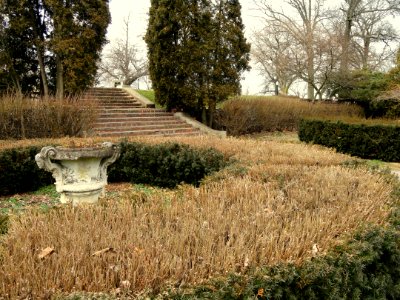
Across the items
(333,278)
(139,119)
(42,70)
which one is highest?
(42,70)

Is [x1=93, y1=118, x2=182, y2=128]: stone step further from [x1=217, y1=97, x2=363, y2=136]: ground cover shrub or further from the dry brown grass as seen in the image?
the dry brown grass

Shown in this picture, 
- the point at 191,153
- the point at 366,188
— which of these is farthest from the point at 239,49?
the point at 366,188

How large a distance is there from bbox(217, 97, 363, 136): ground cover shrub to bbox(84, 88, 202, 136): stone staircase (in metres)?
2.38

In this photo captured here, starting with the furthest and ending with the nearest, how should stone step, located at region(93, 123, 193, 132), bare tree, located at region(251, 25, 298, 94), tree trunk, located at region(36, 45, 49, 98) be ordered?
1. bare tree, located at region(251, 25, 298, 94)
2. tree trunk, located at region(36, 45, 49, 98)
3. stone step, located at region(93, 123, 193, 132)

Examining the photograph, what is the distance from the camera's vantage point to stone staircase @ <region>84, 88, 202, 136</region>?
1341 cm

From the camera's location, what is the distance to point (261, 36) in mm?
35500

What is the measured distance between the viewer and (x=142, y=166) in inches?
318

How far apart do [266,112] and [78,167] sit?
45.5 feet

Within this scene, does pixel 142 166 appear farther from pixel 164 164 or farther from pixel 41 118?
pixel 41 118

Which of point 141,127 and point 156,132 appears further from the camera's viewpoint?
point 141,127

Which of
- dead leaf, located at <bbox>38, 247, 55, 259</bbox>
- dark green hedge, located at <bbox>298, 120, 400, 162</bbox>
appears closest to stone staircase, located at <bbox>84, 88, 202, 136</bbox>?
dark green hedge, located at <bbox>298, 120, 400, 162</bbox>

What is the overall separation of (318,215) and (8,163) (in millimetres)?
6757

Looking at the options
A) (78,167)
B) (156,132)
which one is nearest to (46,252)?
(78,167)

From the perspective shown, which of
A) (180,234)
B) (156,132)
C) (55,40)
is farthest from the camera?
(55,40)
